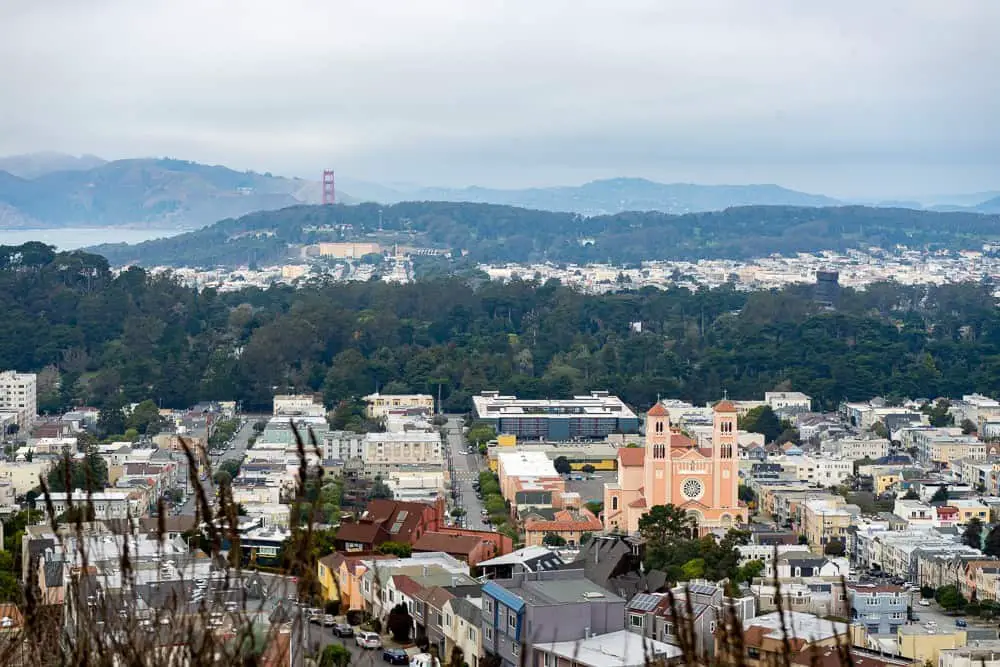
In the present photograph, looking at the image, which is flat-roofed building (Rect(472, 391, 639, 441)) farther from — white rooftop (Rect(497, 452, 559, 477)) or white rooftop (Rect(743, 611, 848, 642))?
white rooftop (Rect(743, 611, 848, 642))

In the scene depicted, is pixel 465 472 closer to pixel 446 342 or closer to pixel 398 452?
pixel 398 452

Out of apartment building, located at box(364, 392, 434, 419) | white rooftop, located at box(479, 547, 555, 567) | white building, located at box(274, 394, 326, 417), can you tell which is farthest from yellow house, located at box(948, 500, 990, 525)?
white building, located at box(274, 394, 326, 417)

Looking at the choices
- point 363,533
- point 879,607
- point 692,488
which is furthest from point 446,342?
point 879,607

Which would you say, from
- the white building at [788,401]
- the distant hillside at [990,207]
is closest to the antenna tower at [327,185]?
the distant hillside at [990,207]

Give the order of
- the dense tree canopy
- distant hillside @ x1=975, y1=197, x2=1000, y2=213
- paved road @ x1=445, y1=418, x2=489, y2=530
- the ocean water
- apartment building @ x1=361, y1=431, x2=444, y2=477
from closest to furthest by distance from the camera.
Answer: paved road @ x1=445, y1=418, x2=489, y2=530
apartment building @ x1=361, y1=431, x2=444, y2=477
the dense tree canopy
the ocean water
distant hillside @ x1=975, y1=197, x2=1000, y2=213

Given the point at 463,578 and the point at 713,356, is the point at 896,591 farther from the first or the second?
the point at 713,356

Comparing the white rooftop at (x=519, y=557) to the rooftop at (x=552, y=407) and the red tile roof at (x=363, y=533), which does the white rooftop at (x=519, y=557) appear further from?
the rooftop at (x=552, y=407)
